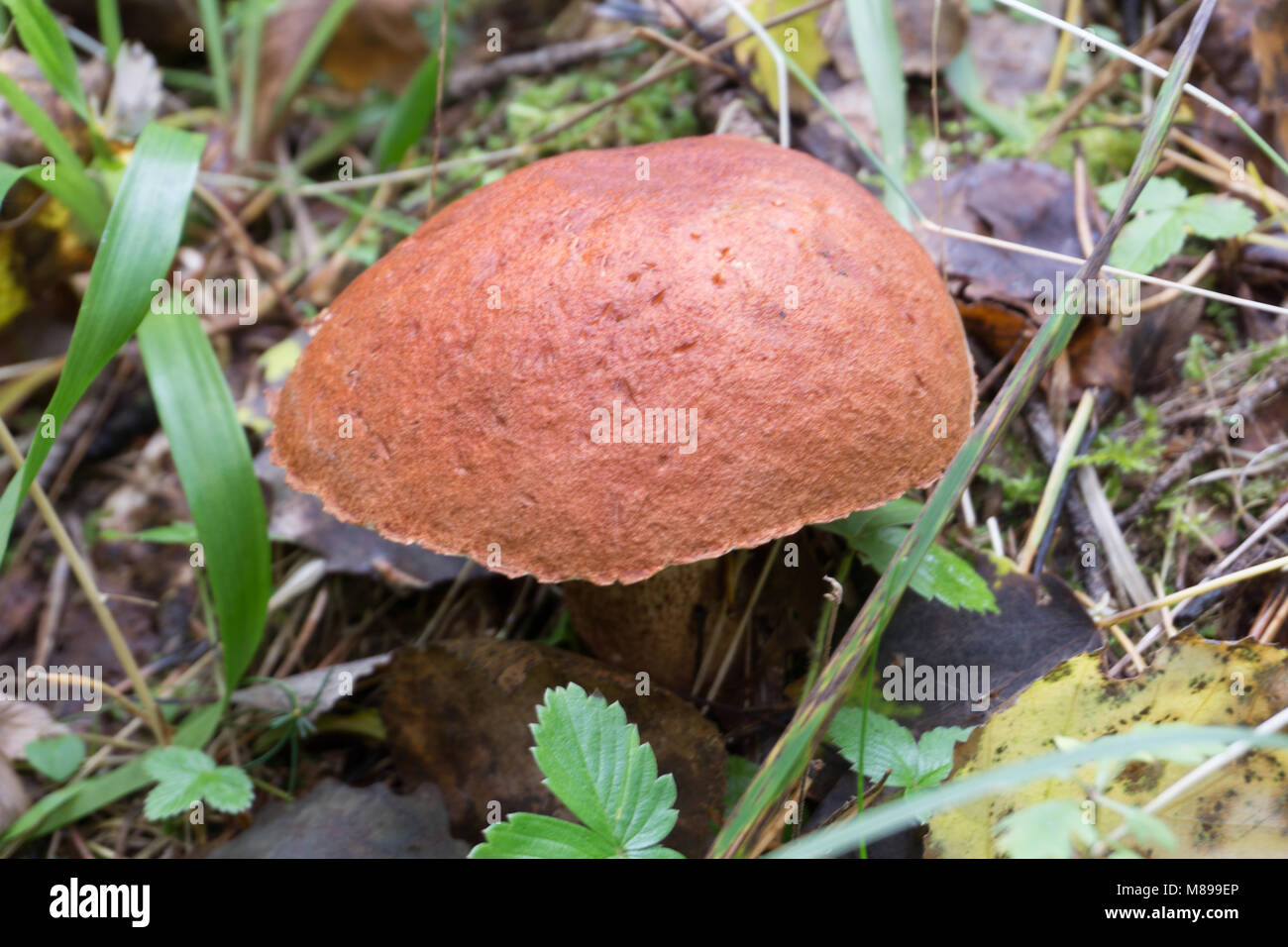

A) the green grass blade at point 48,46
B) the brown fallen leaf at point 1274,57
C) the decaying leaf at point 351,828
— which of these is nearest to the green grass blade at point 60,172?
the green grass blade at point 48,46

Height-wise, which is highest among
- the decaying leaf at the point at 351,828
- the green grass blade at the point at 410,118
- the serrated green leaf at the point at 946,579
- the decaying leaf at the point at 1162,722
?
the green grass blade at the point at 410,118

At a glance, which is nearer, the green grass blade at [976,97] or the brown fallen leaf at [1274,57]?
the brown fallen leaf at [1274,57]

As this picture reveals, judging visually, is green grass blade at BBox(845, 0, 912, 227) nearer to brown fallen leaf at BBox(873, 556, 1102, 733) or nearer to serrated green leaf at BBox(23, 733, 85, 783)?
brown fallen leaf at BBox(873, 556, 1102, 733)

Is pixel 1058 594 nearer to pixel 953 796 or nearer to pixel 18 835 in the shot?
pixel 953 796

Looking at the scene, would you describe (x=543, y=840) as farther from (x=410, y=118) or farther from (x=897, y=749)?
(x=410, y=118)

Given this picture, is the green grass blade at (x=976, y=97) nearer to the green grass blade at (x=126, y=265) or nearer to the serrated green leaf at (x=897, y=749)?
the serrated green leaf at (x=897, y=749)

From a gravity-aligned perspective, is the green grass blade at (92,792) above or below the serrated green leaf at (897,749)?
below

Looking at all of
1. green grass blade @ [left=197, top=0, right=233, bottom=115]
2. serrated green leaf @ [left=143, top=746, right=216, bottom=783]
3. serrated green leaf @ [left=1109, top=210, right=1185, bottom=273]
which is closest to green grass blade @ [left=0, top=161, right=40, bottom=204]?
serrated green leaf @ [left=143, top=746, right=216, bottom=783]
